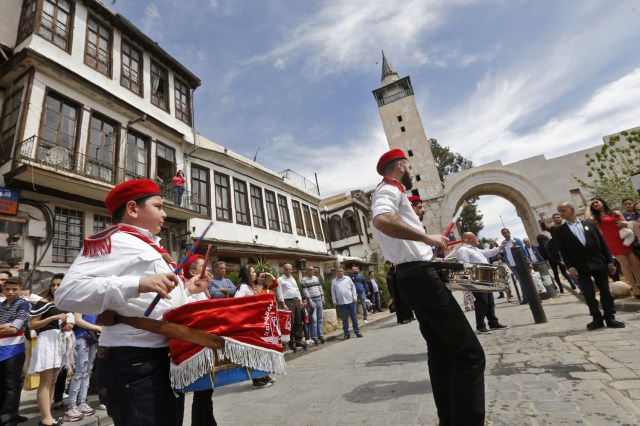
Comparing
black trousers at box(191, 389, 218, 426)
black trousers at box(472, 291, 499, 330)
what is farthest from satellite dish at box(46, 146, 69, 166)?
black trousers at box(472, 291, 499, 330)

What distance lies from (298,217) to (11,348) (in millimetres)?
19138

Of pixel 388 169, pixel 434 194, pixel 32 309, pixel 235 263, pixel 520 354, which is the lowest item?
pixel 520 354

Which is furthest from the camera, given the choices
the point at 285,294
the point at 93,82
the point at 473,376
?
the point at 93,82

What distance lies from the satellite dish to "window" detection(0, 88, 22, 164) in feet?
3.28

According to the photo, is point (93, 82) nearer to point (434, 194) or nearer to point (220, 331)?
point (220, 331)

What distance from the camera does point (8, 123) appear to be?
33.7 ft

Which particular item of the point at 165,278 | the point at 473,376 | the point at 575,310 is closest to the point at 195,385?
the point at 165,278

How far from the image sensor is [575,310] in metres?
7.01

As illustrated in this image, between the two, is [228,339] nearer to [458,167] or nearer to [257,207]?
[257,207]

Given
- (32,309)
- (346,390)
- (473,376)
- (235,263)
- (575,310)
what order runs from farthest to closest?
(235,263)
(575,310)
(32,309)
(346,390)
(473,376)

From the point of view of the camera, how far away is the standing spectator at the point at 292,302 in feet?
27.2

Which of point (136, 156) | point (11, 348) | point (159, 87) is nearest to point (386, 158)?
point (11, 348)

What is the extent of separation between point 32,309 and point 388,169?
5.52 meters

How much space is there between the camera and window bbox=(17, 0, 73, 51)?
1092 cm
